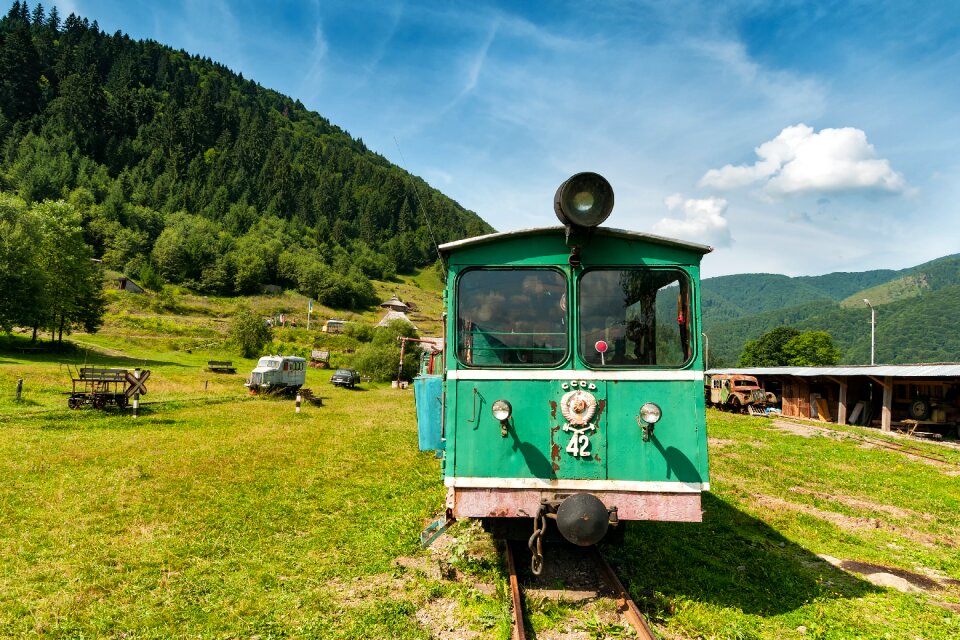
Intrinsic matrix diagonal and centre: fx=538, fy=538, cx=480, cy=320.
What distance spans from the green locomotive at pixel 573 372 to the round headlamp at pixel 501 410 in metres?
0.01

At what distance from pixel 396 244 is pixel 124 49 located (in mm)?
102746

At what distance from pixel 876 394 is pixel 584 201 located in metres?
29.5

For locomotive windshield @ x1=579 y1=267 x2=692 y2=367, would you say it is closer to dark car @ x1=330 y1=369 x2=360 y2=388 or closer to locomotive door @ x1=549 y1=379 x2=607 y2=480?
locomotive door @ x1=549 y1=379 x2=607 y2=480

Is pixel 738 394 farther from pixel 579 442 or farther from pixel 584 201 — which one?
pixel 584 201

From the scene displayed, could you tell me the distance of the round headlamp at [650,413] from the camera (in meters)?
5.06

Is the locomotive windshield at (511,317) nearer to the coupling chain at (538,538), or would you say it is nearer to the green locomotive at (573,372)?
the green locomotive at (573,372)

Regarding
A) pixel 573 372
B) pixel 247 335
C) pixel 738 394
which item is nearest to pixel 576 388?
pixel 573 372

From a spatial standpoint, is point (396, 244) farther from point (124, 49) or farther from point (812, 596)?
point (812, 596)

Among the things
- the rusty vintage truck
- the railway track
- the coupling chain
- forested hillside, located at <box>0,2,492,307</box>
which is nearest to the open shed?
the rusty vintage truck

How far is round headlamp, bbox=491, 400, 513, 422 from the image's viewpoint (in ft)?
16.9

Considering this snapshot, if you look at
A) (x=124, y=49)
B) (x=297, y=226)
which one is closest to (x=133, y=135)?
(x=124, y=49)

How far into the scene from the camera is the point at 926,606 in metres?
5.75

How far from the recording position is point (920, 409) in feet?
76.6

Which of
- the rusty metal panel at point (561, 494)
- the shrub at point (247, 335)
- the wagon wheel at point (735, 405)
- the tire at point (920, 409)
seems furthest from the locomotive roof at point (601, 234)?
the shrub at point (247, 335)
